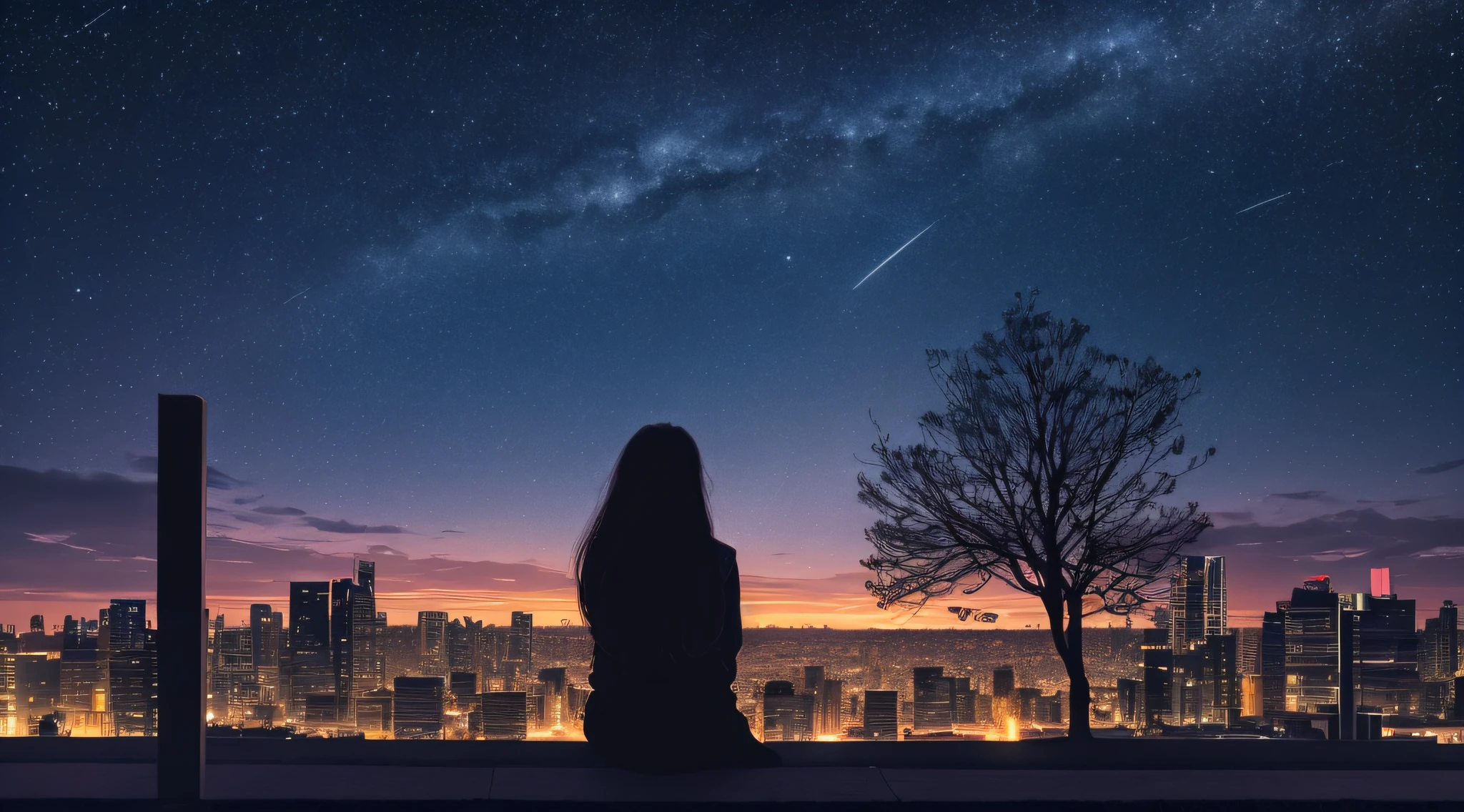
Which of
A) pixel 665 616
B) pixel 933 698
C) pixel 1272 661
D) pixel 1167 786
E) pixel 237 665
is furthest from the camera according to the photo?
pixel 1272 661

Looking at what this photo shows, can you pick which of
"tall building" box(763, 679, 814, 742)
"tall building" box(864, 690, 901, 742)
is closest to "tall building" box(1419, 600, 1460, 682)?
"tall building" box(864, 690, 901, 742)

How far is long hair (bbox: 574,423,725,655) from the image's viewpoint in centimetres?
371

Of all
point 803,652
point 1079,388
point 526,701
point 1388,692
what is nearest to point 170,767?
point 526,701

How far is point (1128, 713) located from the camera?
33.2ft

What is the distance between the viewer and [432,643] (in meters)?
19.9

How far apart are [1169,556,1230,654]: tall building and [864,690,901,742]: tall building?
3.98 metres

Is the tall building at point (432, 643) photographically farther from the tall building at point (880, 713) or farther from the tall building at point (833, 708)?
the tall building at point (880, 713)

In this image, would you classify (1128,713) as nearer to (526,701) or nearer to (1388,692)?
(1388,692)

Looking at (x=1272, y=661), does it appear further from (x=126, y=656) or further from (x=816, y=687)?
(x=126, y=656)

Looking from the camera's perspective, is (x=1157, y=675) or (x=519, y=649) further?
(x=519, y=649)

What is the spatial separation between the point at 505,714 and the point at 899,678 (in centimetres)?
753

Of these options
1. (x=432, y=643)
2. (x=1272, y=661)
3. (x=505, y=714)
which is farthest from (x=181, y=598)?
(x=432, y=643)

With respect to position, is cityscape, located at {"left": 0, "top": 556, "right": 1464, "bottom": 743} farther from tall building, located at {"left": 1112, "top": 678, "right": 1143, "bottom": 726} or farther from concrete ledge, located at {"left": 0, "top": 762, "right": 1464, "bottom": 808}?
concrete ledge, located at {"left": 0, "top": 762, "right": 1464, "bottom": 808}

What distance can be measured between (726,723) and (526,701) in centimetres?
332
